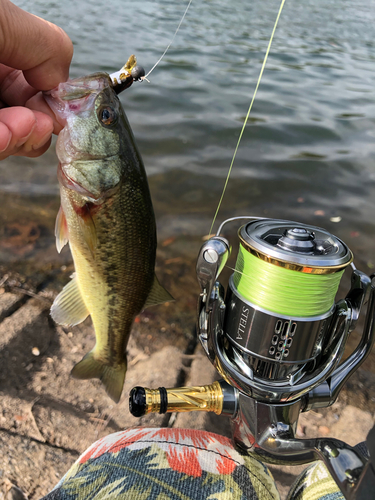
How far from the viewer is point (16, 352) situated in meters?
2.66

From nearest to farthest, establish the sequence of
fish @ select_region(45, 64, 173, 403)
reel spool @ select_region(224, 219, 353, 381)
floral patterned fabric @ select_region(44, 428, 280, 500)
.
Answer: reel spool @ select_region(224, 219, 353, 381) → floral patterned fabric @ select_region(44, 428, 280, 500) → fish @ select_region(45, 64, 173, 403)

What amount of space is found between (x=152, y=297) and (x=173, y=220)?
3052 mm

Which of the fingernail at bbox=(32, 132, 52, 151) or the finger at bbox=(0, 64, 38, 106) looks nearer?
the fingernail at bbox=(32, 132, 52, 151)

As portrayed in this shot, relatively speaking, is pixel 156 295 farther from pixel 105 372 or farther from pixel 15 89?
pixel 15 89

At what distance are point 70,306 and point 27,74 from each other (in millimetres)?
1079

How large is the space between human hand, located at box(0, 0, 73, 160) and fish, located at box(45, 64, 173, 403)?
79mm

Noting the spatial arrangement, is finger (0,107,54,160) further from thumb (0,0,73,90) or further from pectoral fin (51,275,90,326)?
pectoral fin (51,275,90,326)

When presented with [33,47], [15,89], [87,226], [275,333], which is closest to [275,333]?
[275,333]

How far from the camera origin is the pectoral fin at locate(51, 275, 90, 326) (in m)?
1.99

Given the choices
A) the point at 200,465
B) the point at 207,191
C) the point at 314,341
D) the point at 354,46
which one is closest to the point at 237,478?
the point at 200,465

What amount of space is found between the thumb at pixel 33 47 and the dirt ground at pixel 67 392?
5.68 feet

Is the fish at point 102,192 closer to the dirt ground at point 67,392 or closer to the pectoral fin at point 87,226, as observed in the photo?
the pectoral fin at point 87,226

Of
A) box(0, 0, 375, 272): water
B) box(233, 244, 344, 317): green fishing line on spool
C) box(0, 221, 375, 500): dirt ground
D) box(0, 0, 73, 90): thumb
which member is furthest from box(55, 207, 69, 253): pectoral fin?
box(0, 0, 375, 272): water

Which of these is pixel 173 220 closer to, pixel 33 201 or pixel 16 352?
pixel 33 201
